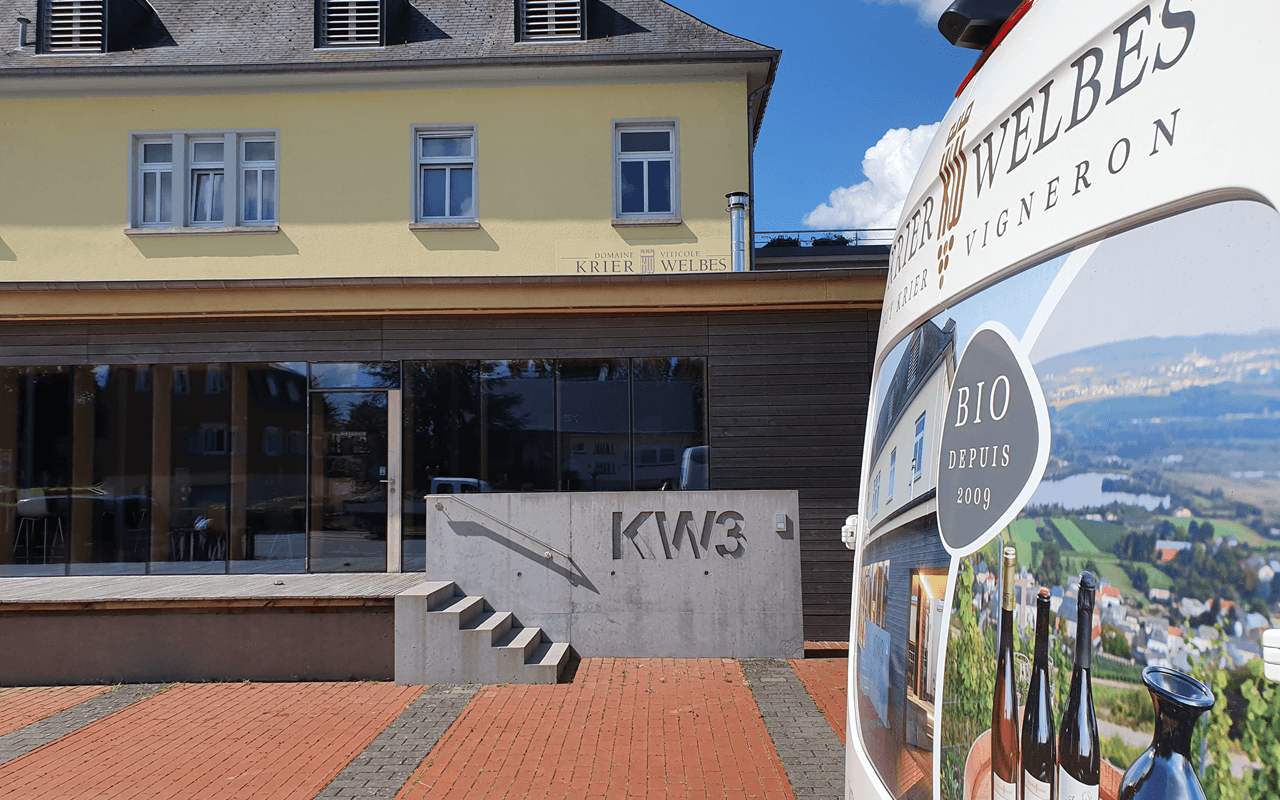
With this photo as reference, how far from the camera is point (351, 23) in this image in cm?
1384

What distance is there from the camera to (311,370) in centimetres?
1037

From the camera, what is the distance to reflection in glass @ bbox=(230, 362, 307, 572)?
10.4m

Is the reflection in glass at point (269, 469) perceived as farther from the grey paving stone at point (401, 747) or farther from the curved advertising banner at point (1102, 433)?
the curved advertising banner at point (1102, 433)

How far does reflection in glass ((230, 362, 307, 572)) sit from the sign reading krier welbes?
13.9 ft

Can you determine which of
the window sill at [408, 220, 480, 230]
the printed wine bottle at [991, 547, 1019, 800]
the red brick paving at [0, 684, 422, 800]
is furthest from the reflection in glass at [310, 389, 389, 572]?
the printed wine bottle at [991, 547, 1019, 800]

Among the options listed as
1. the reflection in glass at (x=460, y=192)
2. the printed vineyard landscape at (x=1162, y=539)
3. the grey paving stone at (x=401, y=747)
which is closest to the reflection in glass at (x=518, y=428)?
the grey paving stone at (x=401, y=747)

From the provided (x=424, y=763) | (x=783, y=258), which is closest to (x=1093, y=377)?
(x=424, y=763)

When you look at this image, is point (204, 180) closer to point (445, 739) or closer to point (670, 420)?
point (670, 420)

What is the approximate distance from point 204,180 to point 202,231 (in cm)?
84

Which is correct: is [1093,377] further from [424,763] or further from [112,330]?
[112,330]

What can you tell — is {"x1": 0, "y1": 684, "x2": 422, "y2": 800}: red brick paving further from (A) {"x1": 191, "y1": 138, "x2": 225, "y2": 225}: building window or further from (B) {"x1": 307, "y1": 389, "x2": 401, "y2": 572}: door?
(A) {"x1": 191, "y1": 138, "x2": 225, "y2": 225}: building window

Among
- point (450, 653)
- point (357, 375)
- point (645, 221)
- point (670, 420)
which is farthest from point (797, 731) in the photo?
point (645, 221)

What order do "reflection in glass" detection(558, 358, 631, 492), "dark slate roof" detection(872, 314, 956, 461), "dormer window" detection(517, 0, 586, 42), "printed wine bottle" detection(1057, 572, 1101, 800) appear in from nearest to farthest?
"printed wine bottle" detection(1057, 572, 1101, 800), "dark slate roof" detection(872, 314, 956, 461), "reflection in glass" detection(558, 358, 631, 492), "dormer window" detection(517, 0, 586, 42)

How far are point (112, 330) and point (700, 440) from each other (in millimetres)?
6903
